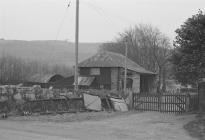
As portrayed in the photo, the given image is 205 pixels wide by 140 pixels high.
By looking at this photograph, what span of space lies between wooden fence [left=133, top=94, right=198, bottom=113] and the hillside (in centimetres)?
8090

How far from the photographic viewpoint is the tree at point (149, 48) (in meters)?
85.7

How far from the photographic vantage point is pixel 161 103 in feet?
91.2

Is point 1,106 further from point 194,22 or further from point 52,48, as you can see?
point 52,48

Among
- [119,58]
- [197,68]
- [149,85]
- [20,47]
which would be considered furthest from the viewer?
[20,47]

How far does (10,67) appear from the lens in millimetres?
74375

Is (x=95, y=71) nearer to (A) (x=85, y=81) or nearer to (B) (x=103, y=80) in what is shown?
(B) (x=103, y=80)

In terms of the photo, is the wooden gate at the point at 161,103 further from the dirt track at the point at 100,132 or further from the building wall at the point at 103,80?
the building wall at the point at 103,80

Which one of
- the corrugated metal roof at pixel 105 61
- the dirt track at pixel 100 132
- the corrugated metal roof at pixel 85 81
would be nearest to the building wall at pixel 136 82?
the corrugated metal roof at pixel 105 61

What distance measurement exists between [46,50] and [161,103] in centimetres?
10506

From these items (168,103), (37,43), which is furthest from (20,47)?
(168,103)

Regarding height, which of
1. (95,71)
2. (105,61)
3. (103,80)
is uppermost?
(105,61)

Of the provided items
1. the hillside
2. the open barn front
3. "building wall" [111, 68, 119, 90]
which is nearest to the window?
"building wall" [111, 68, 119, 90]

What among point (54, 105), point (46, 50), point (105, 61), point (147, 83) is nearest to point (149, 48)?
point (147, 83)

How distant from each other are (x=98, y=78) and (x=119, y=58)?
20.3 feet
